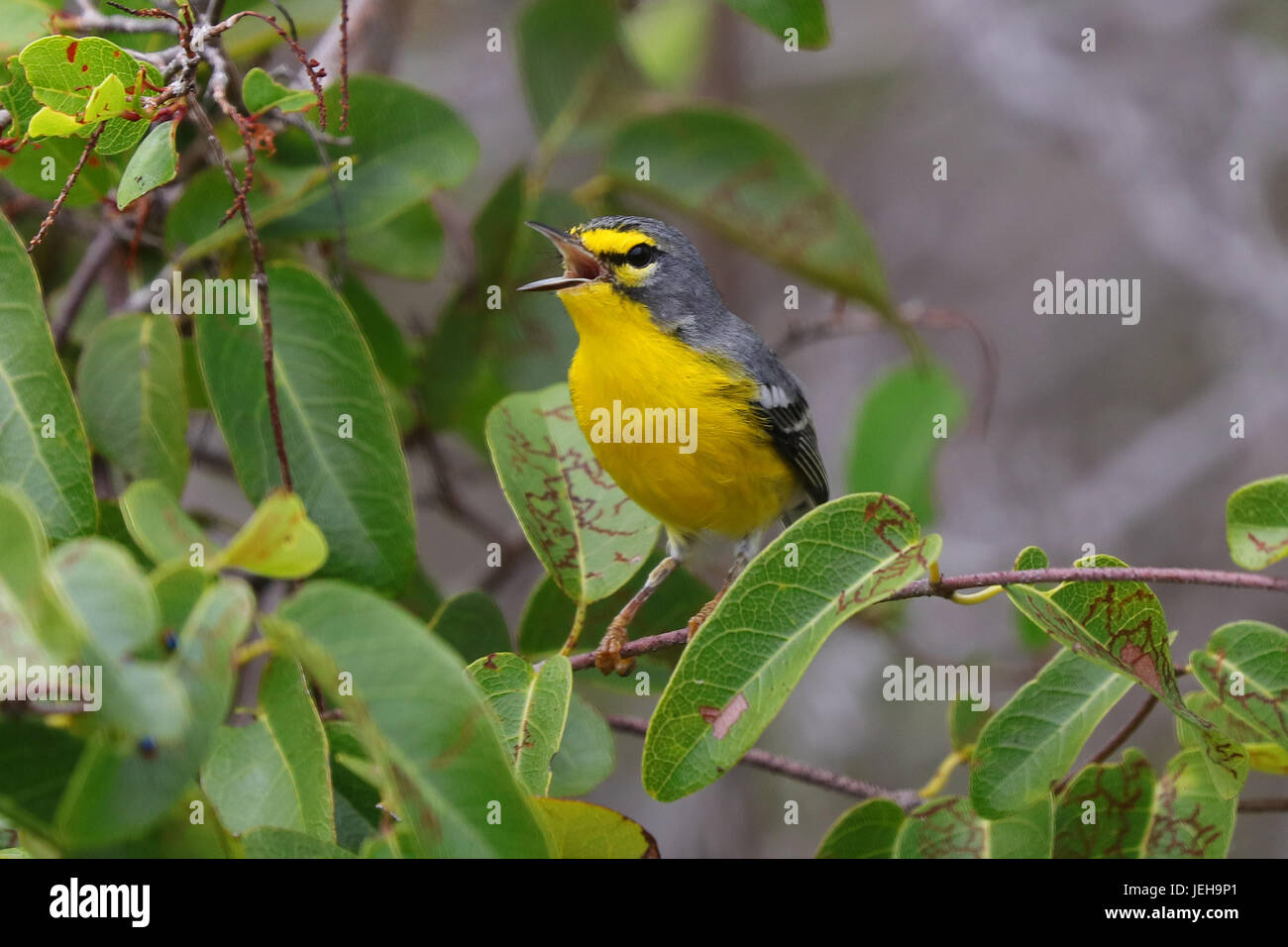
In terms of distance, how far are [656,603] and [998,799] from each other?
38.9 inches

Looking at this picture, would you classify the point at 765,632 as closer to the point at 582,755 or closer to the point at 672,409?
the point at 582,755

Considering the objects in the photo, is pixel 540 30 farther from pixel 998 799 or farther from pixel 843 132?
pixel 843 132

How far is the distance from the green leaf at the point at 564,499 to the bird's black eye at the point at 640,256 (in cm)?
61

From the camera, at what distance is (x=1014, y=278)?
6.88 metres

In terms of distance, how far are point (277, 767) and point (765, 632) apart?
27.3 inches

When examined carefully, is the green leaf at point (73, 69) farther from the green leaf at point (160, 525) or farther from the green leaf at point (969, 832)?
the green leaf at point (969, 832)

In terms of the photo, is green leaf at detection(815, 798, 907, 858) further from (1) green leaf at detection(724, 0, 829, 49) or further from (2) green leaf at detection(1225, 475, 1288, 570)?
(1) green leaf at detection(724, 0, 829, 49)

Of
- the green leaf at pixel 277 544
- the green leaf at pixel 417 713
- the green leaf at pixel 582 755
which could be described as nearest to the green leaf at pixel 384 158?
the green leaf at pixel 582 755

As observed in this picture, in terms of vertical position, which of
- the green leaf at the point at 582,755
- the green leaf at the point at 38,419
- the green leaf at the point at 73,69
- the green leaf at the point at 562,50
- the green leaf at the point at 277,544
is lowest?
the green leaf at the point at 582,755

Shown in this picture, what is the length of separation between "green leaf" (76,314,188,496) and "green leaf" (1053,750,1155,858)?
176 cm

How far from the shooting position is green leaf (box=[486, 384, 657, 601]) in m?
2.18

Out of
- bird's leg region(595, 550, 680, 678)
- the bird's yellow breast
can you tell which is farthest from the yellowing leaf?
the bird's yellow breast

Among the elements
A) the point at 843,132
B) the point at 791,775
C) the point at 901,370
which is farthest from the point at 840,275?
the point at 843,132

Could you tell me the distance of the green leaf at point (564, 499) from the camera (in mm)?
2176
